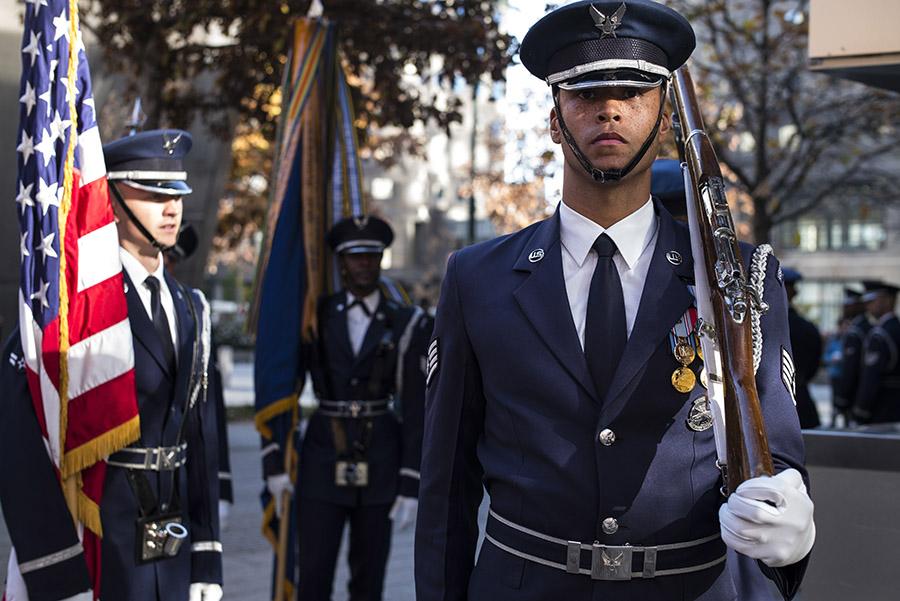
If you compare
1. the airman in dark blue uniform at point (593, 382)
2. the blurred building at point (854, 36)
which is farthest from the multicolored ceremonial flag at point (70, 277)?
the blurred building at point (854, 36)

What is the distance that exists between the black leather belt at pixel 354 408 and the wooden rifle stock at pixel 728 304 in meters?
3.80

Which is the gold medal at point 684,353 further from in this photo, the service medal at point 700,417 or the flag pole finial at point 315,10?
the flag pole finial at point 315,10

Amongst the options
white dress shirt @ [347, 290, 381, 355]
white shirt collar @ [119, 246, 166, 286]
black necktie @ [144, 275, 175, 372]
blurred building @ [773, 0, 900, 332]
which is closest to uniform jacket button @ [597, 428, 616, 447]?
black necktie @ [144, 275, 175, 372]

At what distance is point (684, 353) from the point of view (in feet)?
8.25

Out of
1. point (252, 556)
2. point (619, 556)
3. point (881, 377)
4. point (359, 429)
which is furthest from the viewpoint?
point (881, 377)

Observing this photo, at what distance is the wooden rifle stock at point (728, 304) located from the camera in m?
2.13

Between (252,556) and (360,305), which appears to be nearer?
(360,305)

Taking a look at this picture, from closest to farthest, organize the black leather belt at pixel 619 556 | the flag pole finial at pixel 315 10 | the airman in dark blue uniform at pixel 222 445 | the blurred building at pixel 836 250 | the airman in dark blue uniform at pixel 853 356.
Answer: the black leather belt at pixel 619 556 < the airman in dark blue uniform at pixel 222 445 < the flag pole finial at pixel 315 10 < the airman in dark blue uniform at pixel 853 356 < the blurred building at pixel 836 250

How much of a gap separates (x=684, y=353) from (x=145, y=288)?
8.04 feet

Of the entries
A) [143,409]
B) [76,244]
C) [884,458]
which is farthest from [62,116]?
[884,458]

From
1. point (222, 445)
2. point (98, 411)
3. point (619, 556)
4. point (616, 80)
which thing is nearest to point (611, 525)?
point (619, 556)

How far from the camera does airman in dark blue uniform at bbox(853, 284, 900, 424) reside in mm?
11539

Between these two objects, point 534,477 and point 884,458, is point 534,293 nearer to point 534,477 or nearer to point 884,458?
point 534,477

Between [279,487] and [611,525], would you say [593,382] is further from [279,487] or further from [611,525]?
[279,487]
